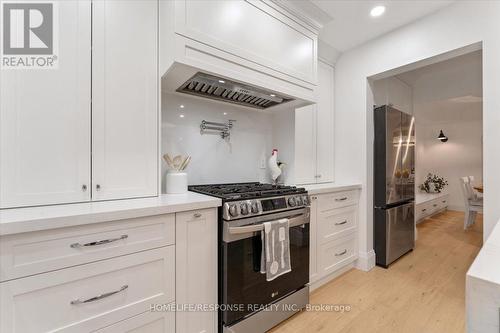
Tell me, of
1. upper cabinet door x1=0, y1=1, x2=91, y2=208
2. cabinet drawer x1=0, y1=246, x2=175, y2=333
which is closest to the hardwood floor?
cabinet drawer x1=0, y1=246, x2=175, y2=333

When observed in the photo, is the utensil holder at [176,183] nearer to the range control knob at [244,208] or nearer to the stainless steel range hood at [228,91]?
the range control knob at [244,208]

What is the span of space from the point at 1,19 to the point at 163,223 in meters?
1.37

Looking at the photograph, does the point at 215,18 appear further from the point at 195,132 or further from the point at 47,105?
the point at 47,105

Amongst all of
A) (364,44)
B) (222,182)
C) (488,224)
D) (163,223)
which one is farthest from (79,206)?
(364,44)

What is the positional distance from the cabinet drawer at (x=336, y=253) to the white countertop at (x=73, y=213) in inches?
59.5

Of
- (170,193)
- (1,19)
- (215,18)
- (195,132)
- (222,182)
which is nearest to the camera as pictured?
(1,19)

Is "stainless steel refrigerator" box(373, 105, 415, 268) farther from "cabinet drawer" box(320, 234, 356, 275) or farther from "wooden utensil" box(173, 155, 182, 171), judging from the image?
"wooden utensil" box(173, 155, 182, 171)

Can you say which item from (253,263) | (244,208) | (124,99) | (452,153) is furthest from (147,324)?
(452,153)

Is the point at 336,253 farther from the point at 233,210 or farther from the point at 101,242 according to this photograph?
the point at 101,242

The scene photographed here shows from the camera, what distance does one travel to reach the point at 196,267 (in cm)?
143

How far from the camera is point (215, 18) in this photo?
158 cm

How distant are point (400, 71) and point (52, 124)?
10.5 ft

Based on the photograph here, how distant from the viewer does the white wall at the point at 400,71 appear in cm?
190
